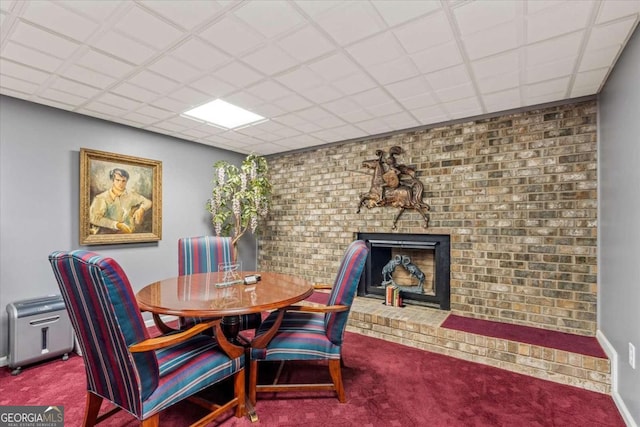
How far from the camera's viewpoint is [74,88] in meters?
2.67

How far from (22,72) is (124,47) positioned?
40.5 inches

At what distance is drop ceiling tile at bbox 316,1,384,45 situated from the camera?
1.70 metres

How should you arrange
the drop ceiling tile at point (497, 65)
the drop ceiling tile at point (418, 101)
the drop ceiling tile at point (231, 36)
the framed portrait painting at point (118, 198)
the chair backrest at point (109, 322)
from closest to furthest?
1. the chair backrest at point (109, 322)
2. the drop ceiling tile at point (231, 36)
3. the drop ceiling tile at point (497, 65)
4. the drop ceiling tile at point (418, 101)
5. the framed portrait painting at point (118, 198)

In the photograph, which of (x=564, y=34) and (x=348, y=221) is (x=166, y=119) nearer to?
(x=348, y=221)

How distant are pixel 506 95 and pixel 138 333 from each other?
3.29 meters

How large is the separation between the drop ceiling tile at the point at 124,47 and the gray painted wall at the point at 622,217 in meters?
3.03

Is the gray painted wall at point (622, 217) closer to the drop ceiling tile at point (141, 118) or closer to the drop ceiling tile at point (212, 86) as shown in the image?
the drop ceiling tile at point (212, 86)

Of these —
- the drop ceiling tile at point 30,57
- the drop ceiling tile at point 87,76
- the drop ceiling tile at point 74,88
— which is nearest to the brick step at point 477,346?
the drop ceiling tile at point 87,76

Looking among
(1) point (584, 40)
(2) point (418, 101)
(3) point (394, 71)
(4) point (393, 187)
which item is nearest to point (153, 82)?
(3) point (394, 71)

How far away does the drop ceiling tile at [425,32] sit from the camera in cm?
180

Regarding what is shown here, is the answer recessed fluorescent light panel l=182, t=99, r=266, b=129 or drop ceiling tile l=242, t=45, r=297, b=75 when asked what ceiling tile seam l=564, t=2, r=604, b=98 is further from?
recessed fluorescent light panel l=182, t=99, r=266, b=129

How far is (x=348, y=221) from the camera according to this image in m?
4.40

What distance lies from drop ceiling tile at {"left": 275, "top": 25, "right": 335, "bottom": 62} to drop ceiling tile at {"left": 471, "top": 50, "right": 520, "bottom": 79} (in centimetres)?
110

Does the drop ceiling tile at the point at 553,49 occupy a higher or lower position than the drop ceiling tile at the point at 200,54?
lower
